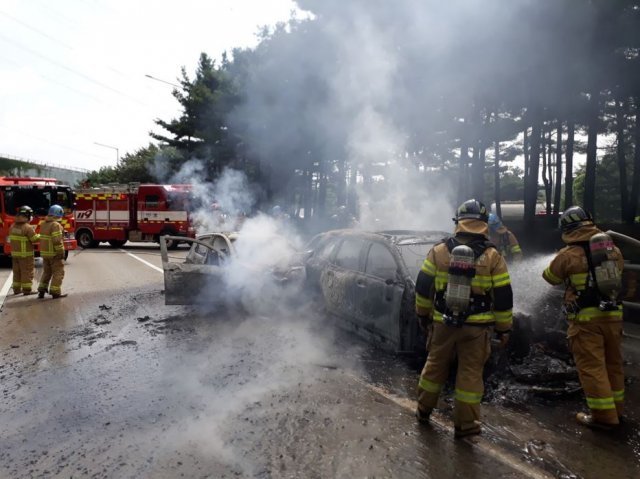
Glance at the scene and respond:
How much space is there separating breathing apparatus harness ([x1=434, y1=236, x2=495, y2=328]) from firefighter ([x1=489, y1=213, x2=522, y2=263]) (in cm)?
454

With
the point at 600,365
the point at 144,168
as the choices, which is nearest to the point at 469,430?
the point at 600,365

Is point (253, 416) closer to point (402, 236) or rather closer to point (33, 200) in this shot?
point (402, 236)

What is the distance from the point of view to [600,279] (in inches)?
142

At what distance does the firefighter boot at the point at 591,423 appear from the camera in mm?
3586

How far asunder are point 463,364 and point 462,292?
A: 53 centimetres

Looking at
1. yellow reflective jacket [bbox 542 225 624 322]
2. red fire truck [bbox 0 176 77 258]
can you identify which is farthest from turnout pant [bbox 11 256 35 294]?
yellow reflective jacket [bbox 542 225 624 322]

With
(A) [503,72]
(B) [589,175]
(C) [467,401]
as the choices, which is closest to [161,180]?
(A) [503,72]

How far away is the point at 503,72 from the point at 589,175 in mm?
6557

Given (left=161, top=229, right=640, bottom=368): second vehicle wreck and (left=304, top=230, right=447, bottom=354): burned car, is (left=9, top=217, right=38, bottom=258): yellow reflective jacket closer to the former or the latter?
(left=161, top=229, right=640, bottom=368): second vehicle wreck

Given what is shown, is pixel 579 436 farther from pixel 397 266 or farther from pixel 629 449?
pixel 397 266

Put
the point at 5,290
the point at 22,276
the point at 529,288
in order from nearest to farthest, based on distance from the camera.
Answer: the point at 529,288 < the point at 22,276 < the point at 5,290

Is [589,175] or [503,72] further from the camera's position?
[589,175]

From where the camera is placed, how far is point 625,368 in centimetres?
504

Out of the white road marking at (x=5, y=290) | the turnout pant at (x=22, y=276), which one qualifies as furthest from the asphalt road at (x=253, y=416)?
the turnout pant at (x=22, y=276)
